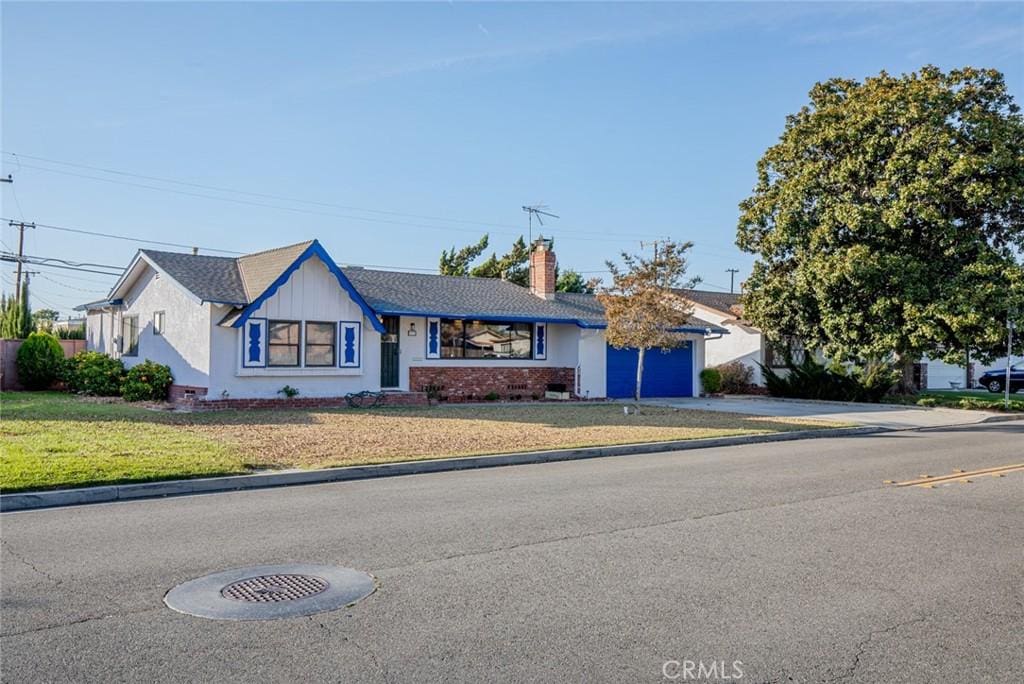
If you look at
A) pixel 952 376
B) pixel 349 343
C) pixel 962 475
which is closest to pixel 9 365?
pixel 349 343

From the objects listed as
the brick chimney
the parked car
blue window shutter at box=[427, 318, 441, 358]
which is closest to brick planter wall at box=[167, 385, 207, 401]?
blue window shutter at box=[427, 318, 441, 358]

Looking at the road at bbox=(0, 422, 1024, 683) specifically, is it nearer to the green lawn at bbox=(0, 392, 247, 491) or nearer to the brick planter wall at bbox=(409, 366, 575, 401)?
the green lawn at bbox=(0, 392, 247, 491)

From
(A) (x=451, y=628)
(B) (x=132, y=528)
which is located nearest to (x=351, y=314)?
(B) (x=132, y=528)

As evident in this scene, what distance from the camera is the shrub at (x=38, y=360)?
25.8 meters

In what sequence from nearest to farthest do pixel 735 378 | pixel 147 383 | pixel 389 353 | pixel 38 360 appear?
pixel 147 383, pixel 389 353, pixel 38 360, pixel 735 378

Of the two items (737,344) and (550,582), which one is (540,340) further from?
(550,582)

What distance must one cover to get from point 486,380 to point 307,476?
15593 millimetres

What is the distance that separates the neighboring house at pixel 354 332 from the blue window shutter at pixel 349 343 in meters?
0.03

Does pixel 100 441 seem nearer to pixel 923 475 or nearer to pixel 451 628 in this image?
pixel 451 628

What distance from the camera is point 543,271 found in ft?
99.6

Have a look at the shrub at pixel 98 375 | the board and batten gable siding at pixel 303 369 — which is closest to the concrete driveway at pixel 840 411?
the board and batten gable siding at pixel 303 369

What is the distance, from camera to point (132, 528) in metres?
7.68
